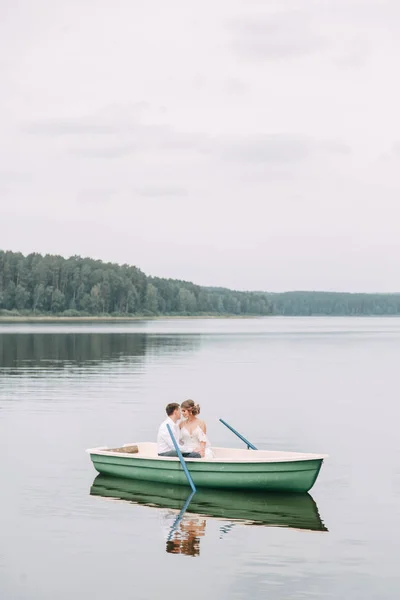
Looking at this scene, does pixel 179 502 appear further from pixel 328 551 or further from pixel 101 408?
pixel 101 408

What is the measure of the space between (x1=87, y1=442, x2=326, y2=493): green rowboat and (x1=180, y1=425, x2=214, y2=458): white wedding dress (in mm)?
577

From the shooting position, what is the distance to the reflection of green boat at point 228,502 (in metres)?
18.2

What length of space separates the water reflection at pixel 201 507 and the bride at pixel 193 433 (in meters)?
0.89

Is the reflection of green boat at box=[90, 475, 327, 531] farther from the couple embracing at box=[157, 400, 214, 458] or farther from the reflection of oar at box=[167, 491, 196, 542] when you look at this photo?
the couple embracing at box=[157, 400, 214, 458]

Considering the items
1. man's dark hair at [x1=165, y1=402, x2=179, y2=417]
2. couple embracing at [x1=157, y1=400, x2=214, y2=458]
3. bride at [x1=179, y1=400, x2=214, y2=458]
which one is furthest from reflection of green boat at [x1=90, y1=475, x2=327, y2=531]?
man's dark hair at [x1=165, y1=402, x2=179, y2=417]

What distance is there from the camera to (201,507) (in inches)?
755

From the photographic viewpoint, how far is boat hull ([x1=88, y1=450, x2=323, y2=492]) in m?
19.7

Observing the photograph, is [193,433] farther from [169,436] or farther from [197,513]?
[197,513]

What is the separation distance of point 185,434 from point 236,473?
1.67m

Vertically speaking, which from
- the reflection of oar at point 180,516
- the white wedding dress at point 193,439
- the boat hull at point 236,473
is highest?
the white wedding dress at point 193,439

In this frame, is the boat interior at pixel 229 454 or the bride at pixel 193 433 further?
the bride at pixel 193 433

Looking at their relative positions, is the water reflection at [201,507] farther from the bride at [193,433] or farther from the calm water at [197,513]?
the bride at [193,433]

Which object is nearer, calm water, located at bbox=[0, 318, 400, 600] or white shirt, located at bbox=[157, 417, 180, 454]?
calm water, located at bbox=[0, 318, 400, 600]

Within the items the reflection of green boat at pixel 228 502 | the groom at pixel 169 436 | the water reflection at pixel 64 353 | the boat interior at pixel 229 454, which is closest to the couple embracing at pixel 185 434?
the groom at pixel 169 436
